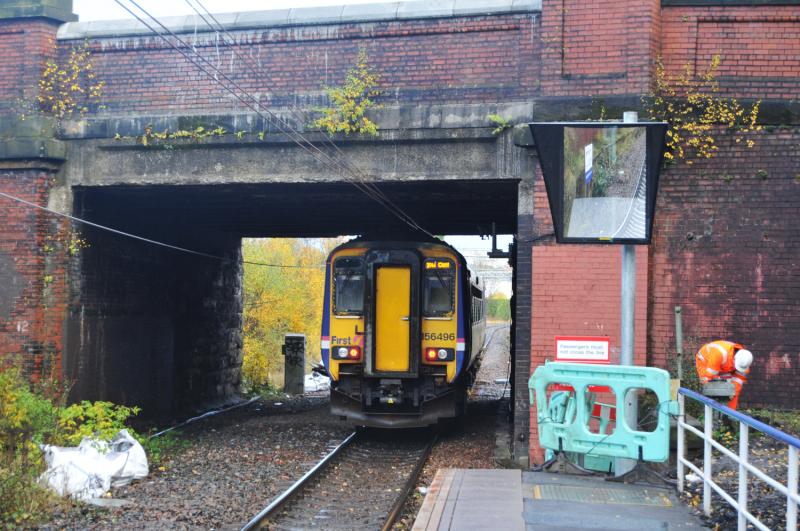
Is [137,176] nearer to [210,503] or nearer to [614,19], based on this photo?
[210,503]

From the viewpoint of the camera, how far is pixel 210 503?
9.15 metres

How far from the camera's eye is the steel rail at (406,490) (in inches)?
335

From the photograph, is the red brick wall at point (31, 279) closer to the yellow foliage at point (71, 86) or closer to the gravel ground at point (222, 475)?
the yellow foliage at point (71, 86)

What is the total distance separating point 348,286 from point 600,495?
25.4 feet

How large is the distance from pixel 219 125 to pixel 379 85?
7.82ft

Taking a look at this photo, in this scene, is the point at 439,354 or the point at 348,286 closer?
the point at 439,354

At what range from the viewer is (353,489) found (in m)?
10.6

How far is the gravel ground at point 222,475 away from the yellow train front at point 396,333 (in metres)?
1.07

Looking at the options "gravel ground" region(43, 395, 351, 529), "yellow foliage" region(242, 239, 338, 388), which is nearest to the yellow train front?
"gravel ground" region(43, 395, 351, 529)

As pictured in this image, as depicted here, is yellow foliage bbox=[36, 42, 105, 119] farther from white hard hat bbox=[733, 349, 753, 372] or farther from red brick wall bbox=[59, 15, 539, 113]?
white hard hat bbox=[733, 349, 753, 372]

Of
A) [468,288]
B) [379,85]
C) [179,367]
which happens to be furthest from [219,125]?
[179,367]

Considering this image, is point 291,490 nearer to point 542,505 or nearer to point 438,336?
point 542,505

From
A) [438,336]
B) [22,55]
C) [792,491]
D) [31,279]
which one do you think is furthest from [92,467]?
[792,491]

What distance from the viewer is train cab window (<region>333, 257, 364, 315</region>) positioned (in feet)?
47.2
